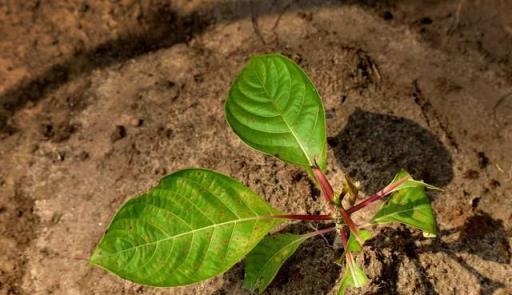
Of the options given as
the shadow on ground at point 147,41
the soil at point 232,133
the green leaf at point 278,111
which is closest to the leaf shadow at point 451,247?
the soil at point 232,133

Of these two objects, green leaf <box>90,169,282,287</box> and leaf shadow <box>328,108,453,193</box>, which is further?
leaf shadow <box>328,108,453,193</box>

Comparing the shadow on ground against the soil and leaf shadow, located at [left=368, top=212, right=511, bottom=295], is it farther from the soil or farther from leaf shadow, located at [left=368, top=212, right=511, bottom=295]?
leaf shadow, located at [left=368, top=212, right=511, bottom=295]

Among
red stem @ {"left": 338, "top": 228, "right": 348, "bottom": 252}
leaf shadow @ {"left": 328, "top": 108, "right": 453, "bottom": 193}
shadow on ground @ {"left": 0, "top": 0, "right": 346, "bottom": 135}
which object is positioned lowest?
red stem @ {"left": 338, "top": 228, "right": 348, "bottom": 252}

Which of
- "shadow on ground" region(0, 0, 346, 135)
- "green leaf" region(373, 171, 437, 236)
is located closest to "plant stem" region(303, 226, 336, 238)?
"green leaf" region(373, 171, 437, 236)

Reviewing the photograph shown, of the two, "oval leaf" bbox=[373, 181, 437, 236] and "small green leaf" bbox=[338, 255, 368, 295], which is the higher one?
"oval leaf" bbox=[373, 181, 437, 236]

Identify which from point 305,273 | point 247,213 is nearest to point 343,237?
point 305,273

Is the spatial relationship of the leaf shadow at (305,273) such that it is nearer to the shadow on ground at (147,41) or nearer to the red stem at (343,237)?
the red stem at (343,237)

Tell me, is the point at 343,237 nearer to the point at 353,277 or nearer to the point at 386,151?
the point at 353,277

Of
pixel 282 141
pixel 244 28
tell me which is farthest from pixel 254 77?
pixel 244 28
